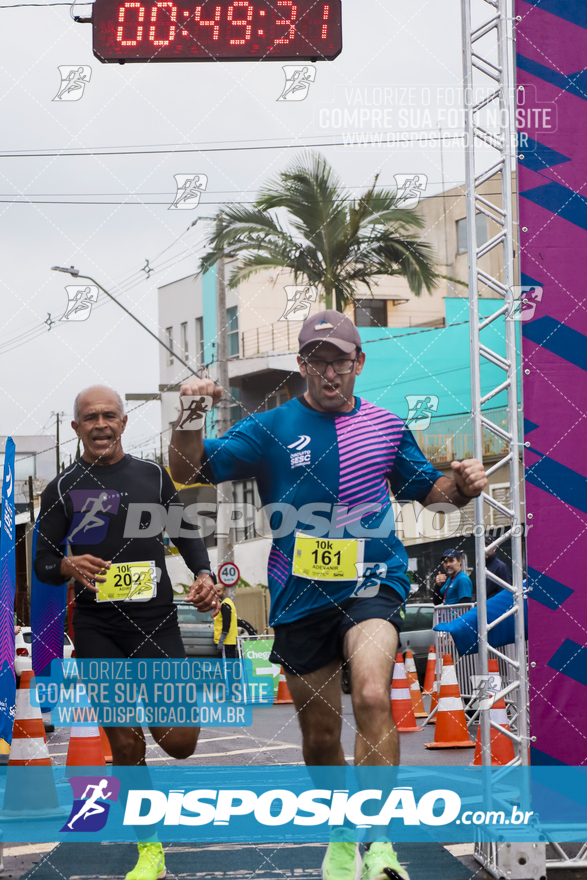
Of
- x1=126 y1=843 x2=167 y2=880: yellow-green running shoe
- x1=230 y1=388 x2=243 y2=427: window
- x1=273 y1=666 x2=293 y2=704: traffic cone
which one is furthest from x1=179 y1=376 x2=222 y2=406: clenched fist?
x1=230 y1=388 x2=243 y2=427: window

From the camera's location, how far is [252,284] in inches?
892

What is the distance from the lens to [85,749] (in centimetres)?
543

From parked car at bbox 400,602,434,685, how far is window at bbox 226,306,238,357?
8458 mm

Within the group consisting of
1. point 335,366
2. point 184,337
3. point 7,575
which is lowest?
point 7,575

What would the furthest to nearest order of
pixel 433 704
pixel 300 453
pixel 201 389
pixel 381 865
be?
pixel 433 704, pixel 300 453, pixel 201 389, pixel 381 865

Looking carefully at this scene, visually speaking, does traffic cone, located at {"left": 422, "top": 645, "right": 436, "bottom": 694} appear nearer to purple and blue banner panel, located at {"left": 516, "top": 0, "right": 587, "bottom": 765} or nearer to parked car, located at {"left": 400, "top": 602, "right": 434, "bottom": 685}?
parked car, located at {"left": 400, "top": 602, "right": 434, "bottom": 685}

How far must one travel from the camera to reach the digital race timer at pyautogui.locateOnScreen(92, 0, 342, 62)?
16.1ft

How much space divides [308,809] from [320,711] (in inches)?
23.1

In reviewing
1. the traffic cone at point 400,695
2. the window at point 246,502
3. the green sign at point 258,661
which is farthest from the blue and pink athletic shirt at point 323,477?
the window at point 246,502

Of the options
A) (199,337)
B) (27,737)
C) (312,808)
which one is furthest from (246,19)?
(199,337)

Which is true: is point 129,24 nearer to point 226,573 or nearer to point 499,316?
point 499,316

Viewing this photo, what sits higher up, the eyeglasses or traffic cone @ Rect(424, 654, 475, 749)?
the eyeglasses

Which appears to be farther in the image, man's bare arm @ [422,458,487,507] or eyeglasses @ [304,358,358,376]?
eyeglasses @ [304,358,358,376]

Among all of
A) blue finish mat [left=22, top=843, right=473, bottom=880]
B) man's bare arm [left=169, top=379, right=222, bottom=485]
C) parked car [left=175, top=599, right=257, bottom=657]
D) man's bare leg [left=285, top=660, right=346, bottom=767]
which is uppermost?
man's bare arm [left=169, top=379, right=222, bottom=485]
